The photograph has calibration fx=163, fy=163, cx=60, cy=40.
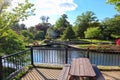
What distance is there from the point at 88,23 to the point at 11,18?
138 ft

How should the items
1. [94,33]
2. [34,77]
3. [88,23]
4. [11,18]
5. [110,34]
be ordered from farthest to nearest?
[88,23] → [110,34] → [94,33] → [11,18] → [34,77]

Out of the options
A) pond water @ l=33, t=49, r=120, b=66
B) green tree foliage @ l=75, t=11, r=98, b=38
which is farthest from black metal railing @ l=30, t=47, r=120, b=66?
green tree foliage @ l=75, t=11, r=98, b=38

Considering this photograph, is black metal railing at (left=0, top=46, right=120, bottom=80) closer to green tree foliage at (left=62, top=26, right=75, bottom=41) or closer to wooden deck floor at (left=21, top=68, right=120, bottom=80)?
wooden deck floor at (left=21, top=68, right=120, bottom=80)

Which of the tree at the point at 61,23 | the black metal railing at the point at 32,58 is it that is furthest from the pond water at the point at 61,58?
the tree at the point at 61,23

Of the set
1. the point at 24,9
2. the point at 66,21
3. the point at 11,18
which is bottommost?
the point at 11,18

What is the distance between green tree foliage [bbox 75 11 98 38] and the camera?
1836 inches

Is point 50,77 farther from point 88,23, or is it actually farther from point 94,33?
point 88,23

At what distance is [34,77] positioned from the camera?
551 centimetres

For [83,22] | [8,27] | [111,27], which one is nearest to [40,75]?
[8,27]

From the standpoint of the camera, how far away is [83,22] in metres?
48.0

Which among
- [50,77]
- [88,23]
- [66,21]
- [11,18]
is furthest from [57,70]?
[66,21]

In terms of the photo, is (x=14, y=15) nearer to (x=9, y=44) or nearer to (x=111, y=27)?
(x=9, y=44)

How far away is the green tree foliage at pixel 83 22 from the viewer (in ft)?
153

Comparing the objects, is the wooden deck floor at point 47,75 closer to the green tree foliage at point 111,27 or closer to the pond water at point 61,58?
the pond water at point 61,58
